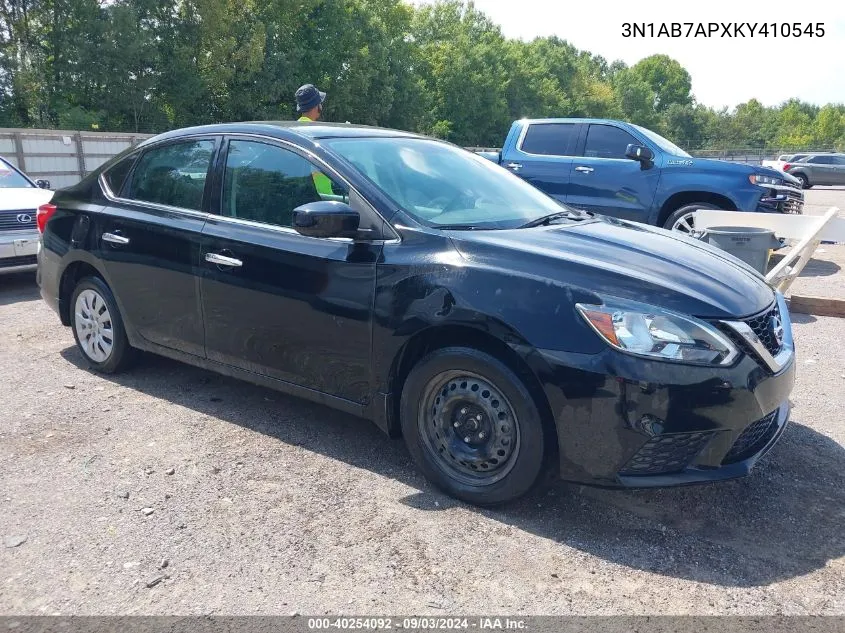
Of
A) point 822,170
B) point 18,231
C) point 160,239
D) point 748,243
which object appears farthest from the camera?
point 822,170

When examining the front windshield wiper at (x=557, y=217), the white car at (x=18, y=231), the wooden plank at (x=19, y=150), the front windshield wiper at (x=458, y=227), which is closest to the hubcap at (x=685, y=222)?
the front windshield wiper at (x=557, y=217)

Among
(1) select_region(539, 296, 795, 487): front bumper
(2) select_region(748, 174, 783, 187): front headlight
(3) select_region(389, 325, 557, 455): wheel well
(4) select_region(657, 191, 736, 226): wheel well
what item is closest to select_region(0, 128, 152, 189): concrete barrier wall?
(4) select_region(657, 191, 736, 226): wheel well

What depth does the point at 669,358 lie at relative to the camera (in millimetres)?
2924

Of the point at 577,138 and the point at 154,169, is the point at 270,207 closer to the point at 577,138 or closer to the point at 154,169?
the point at 154,169

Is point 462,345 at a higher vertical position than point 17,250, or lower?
higher

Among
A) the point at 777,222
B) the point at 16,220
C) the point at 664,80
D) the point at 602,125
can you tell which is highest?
the point at 664,80

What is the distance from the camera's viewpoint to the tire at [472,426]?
315cm

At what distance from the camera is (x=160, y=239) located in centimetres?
444

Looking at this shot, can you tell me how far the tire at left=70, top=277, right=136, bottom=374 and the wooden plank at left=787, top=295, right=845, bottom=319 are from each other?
593 centimetres

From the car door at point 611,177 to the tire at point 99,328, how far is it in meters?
6.07

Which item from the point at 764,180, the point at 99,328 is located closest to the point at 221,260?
the point at 99,328

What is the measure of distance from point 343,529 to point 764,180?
7.96 m

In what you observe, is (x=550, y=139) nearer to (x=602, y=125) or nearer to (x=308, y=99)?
(x=602, y=125)

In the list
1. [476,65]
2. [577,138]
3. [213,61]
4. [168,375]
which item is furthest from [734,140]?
[168,375]
